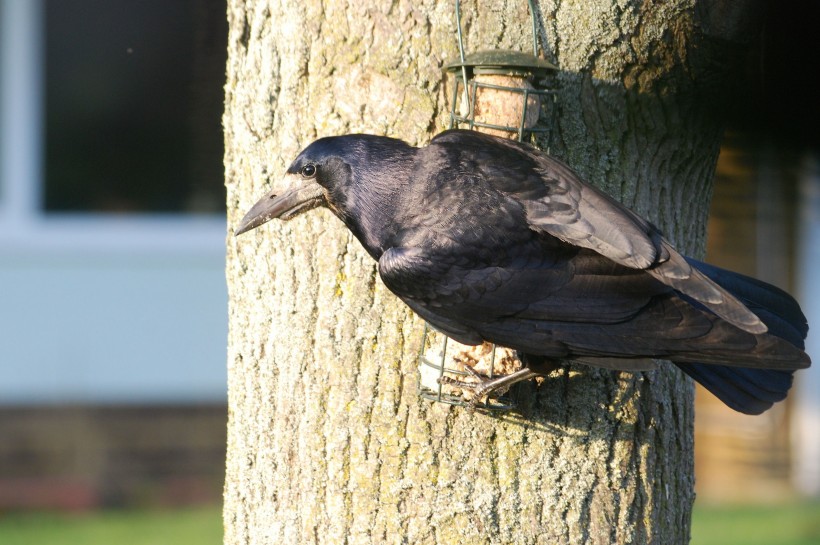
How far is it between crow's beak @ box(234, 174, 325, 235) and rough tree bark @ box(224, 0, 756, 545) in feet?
0.55

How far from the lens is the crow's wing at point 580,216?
2.56 metres

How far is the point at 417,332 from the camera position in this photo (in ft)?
9.53

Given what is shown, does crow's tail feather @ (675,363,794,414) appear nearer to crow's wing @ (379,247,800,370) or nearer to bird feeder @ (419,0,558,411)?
crow's wing @ (379,247,800,370)

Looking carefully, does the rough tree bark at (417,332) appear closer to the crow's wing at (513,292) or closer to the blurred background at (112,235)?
the crow's wing at (513,292)

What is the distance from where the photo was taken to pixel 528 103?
2.73 meters

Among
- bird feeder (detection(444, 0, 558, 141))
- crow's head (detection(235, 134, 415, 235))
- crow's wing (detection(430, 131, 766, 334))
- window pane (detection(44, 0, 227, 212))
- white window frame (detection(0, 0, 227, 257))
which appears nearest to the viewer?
crow's wing (detection(430, 131, 766, 334))

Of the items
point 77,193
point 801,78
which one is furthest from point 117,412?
point 801,78

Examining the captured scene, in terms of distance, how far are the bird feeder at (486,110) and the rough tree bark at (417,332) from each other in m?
0.05

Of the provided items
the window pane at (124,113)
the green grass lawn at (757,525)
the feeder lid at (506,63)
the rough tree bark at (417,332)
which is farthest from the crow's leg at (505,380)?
the window pane at (124,113)

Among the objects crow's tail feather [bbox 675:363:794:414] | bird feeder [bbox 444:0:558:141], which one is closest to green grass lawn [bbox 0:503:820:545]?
crow's tail feather [bbox 675:363:794:414]

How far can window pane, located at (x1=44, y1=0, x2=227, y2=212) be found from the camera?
309 inches

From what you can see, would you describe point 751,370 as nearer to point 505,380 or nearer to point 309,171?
point 505,380

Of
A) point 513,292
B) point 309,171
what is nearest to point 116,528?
point 309,171

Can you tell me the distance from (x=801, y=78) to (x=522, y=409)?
1.87 m
